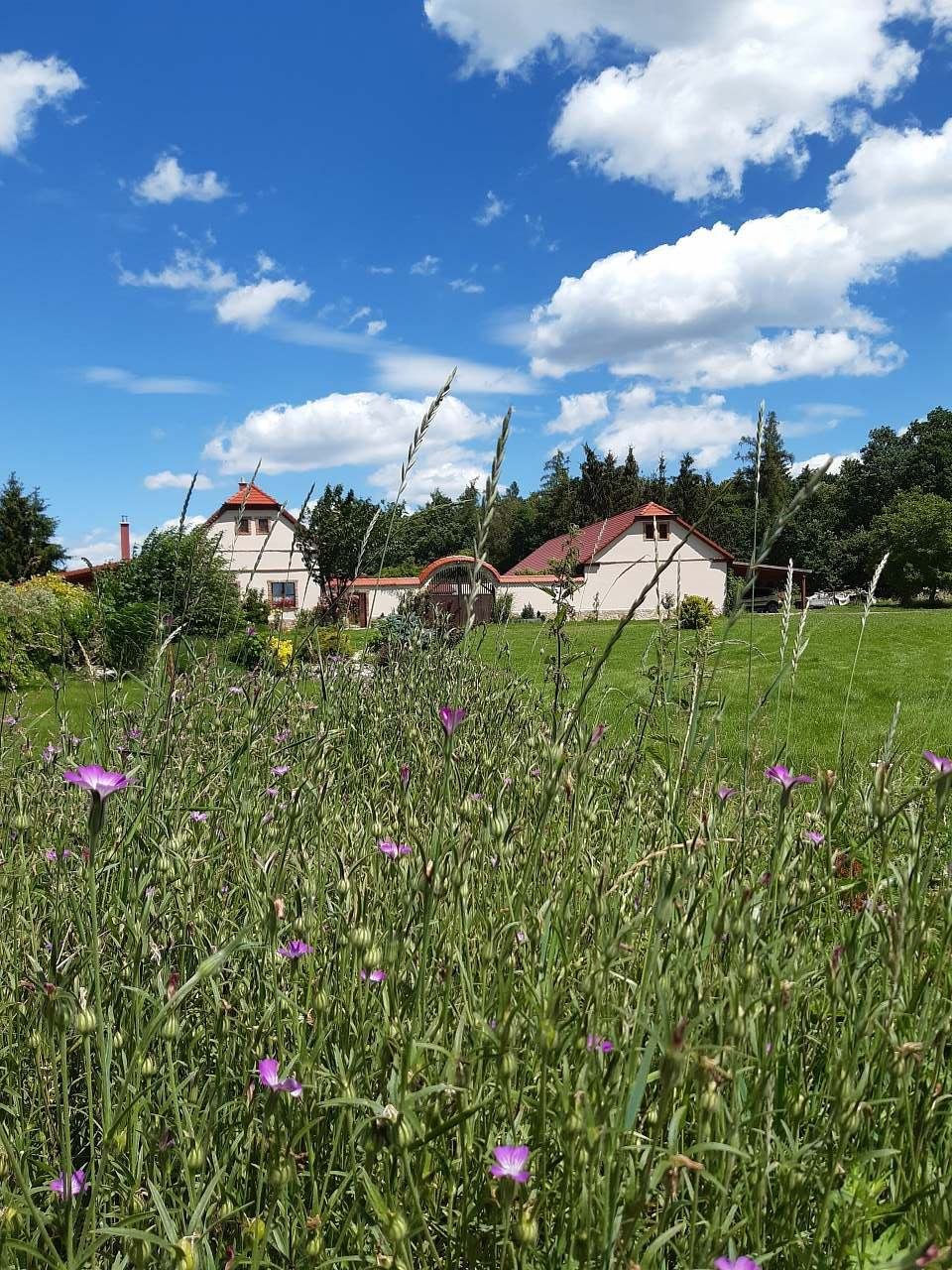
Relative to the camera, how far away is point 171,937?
173 centimetres

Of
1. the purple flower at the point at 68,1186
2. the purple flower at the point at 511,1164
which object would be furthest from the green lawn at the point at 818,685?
the purple flower at the point at 68,1186

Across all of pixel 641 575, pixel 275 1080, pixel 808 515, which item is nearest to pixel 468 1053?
pixel 275 1080

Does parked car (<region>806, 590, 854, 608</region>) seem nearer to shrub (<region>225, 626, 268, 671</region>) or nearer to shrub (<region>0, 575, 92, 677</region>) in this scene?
shrub (<region>225, 626, 268, 671</region>)

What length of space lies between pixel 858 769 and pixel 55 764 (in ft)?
10.1

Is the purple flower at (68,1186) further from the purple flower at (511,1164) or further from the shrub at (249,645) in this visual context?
the shrub at (249,645)

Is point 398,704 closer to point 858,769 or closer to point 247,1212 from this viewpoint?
point 858,769

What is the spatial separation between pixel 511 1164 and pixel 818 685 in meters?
10.9

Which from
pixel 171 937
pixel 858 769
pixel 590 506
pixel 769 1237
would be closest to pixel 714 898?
pixel 769 1237

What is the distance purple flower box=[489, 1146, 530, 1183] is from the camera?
0.92 metres

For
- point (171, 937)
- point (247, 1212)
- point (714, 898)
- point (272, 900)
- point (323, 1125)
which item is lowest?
point (247, 1212)

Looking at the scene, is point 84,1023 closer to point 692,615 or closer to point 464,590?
point 464,590

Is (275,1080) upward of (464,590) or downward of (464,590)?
downward

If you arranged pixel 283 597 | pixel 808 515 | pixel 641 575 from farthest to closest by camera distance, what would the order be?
pixel 808 515, pixel 641 575, pixel 283 597

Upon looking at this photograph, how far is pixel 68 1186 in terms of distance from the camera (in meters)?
0.98
